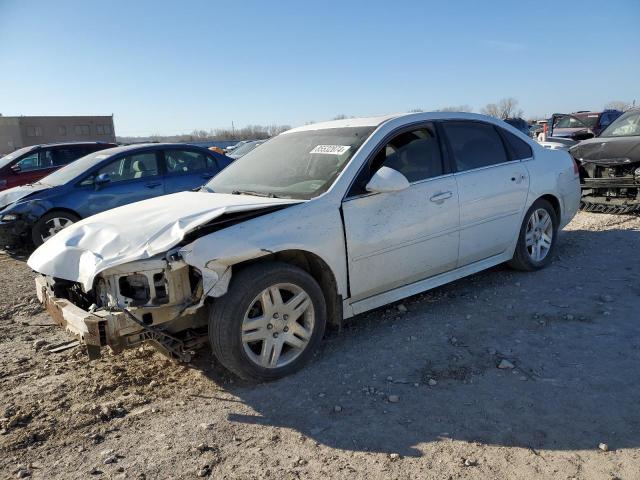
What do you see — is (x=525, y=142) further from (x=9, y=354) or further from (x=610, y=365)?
(x=9, y=354)

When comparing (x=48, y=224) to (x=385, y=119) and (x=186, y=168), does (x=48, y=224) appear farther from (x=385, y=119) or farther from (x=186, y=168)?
(x=385, y=119)

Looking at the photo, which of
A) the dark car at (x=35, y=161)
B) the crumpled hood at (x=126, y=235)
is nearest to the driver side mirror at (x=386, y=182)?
the crumpled hood at (x=126, y=235)

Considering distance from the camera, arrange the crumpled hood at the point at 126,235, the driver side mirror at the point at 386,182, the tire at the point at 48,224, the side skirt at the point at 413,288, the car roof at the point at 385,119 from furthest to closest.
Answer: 1. the tire at the point at 48,224
2. the car roof at the point at 385,119
3. the side skirt at the point at 413,288
4. the driver side mirror at the point at 386,182
5. the crumpled hood at the point at 126,235

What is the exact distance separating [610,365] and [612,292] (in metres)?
1.57

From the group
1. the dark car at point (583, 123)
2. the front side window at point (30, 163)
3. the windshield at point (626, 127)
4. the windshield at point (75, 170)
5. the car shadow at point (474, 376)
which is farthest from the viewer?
the dark car at point (583, 123)

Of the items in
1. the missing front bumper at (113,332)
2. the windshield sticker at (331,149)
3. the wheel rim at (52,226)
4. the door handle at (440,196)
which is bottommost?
the missing front bumper at (113,332)

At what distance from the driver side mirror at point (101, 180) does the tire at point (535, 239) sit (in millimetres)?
5773

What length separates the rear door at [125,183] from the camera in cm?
766

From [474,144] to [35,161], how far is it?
31.3 feet

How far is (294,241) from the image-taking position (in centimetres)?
338

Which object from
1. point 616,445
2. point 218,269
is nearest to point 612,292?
point 616,445

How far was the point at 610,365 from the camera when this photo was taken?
3.36 meters

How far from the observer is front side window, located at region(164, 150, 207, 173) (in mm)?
8312

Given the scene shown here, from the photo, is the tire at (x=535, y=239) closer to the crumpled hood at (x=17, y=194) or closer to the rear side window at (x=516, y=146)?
the rear side window at (x=516, y=146)
